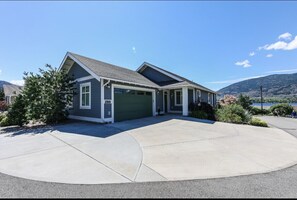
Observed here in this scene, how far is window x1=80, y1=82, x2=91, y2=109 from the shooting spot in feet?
36.9

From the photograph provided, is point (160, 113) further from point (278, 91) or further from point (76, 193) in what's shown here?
point (278, 91)

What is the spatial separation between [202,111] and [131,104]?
22.3ft

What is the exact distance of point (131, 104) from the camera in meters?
12.2

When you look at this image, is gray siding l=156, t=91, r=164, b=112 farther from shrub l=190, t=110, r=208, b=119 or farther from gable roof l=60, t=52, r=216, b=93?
shrub l=190, t=110, r=208, b=119

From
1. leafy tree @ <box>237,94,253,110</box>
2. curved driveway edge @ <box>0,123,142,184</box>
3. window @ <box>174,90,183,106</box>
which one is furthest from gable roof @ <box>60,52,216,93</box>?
leafy tree @ <box>237,94,253,110</box>

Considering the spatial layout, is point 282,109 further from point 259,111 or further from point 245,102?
point 245,102

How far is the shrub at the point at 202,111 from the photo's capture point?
13562mm

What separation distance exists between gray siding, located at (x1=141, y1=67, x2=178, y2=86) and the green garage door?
3.63 metres

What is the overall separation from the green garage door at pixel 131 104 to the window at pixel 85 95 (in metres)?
2.03

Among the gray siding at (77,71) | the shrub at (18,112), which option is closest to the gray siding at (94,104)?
the gray siding at (77,71)

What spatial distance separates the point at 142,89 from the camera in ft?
44.2

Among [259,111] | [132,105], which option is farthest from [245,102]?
[132,105]

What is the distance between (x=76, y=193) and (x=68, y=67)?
1309cm

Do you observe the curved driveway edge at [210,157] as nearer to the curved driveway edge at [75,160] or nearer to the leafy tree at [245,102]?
the curved driveway edge at [75,160]
